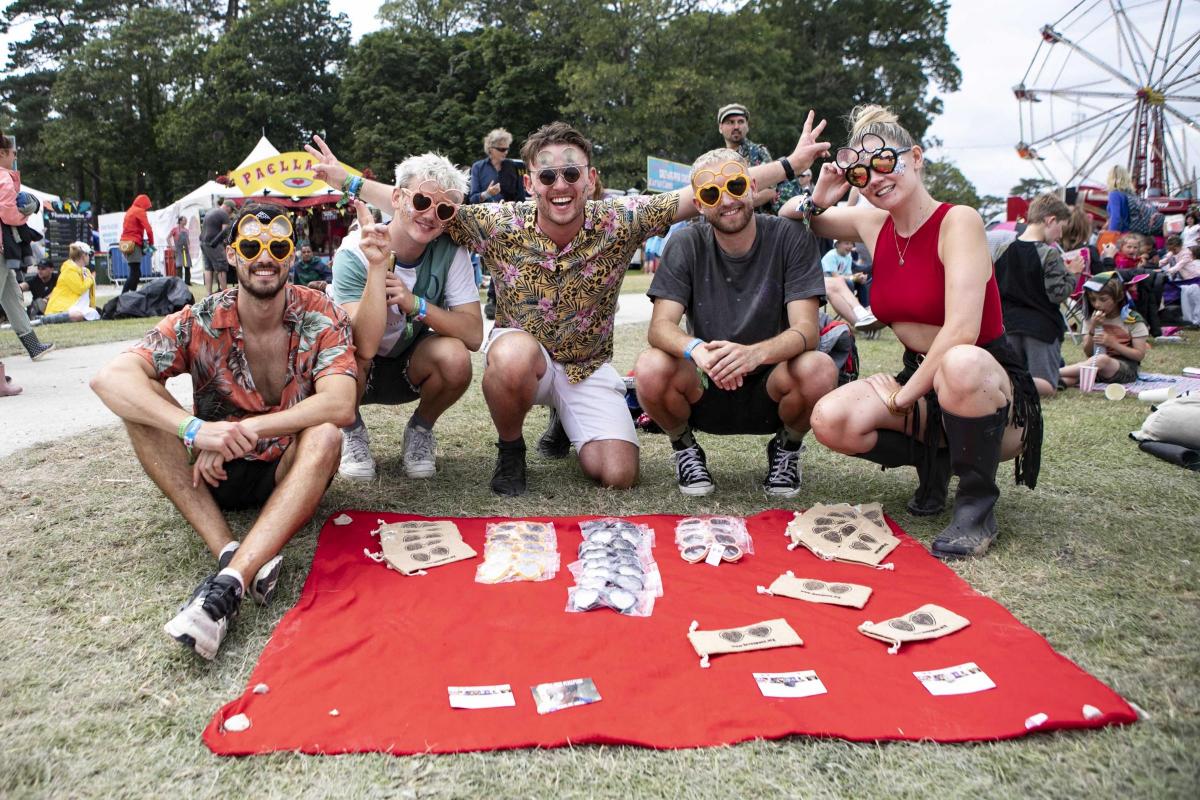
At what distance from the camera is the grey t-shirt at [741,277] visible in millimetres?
4000

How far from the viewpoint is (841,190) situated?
3893mm

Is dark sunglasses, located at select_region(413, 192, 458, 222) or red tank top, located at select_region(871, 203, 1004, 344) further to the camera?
dark sunglasses, located at select_region(413, 192, 458, 222)

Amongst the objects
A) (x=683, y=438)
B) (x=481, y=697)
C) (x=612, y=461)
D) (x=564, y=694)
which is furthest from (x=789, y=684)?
(x=683, y=438)

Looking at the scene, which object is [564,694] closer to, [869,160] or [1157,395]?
[869,160]

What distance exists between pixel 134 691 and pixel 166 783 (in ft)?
1.62

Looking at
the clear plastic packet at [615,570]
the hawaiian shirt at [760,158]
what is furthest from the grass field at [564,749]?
the hawaiian shirt at [760,158]

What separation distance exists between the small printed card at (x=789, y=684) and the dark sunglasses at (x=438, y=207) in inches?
104

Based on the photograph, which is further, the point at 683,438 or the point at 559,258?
the point at 683,438

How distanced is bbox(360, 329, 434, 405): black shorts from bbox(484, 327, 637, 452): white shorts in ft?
1.44

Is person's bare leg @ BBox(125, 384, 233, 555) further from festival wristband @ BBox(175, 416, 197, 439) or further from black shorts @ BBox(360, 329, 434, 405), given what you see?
black shorts @ BBox(360, 329, 434, 405)

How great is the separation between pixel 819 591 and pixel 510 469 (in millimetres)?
1790

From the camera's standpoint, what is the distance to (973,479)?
11.0 feet

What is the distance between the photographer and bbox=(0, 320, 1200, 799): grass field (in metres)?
1.92

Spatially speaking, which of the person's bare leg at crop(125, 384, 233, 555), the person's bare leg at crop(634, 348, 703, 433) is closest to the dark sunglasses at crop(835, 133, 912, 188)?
the person's bare leg at crop(634, 348, 703, 433)
